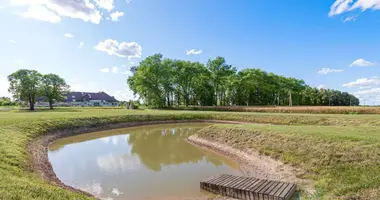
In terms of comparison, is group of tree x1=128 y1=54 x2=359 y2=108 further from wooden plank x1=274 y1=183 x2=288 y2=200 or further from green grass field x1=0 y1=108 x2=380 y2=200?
wooden plank x1=274 y1=183 x2=288 y2=200

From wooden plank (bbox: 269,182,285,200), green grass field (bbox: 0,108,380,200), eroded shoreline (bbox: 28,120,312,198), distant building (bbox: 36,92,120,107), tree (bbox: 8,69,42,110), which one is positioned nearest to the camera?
green grass field (bbox: 0,108,380,200)

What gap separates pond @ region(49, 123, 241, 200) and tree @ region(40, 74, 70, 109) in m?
45.5

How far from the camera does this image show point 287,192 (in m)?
7.90

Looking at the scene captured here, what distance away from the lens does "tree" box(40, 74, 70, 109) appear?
58219 mm

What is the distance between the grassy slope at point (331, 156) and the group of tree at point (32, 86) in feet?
183

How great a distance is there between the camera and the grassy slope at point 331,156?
24.4 feet

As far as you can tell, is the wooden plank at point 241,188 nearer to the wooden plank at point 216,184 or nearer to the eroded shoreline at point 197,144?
the wooden plank at point 216,184

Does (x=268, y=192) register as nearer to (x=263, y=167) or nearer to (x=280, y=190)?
(x=280, y=190)

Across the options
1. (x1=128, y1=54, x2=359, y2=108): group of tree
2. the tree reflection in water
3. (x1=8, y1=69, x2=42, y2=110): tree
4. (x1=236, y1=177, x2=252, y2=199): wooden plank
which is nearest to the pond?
the tree reflection in water

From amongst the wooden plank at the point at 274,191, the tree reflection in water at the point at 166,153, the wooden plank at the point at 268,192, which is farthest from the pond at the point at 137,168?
the wooden plank at the point at 274,191

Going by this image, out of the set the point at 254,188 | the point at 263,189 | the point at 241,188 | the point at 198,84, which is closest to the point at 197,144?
the point at 241,188

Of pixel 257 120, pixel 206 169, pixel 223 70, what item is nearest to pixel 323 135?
pixel 206 169

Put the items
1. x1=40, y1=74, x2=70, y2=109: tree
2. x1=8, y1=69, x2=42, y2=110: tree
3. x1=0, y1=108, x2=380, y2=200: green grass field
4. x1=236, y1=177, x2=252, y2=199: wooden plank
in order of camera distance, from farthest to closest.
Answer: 1. x1=40, y1=74, x2=70, y2=109: tree
2. x1=8, y1=69, x2=42, y2=110: tree
3. x1=236, y1=177, x2=252, y2=199: wooden plank
4. x1=0, y1=108, x2=380, y2=200: green grass field

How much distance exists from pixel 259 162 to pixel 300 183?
3.53m
